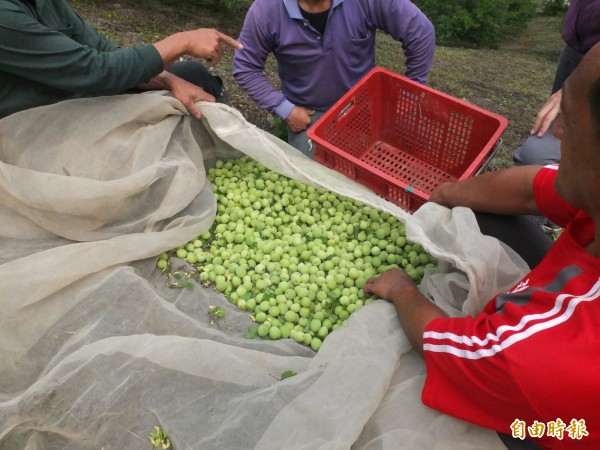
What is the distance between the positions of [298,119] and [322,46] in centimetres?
45

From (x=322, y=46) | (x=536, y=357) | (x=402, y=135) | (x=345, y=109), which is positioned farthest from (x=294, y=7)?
(x=536, y=357)

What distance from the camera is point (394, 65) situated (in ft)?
18.1

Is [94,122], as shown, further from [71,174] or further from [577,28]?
[577,28]

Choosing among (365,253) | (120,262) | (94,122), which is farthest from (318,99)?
(120,262)

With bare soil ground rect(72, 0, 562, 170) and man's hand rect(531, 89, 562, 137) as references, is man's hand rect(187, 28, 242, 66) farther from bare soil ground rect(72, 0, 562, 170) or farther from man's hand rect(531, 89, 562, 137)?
man's hand rect(531, 89, 562, 137)

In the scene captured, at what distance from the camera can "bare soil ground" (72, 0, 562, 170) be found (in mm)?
4172

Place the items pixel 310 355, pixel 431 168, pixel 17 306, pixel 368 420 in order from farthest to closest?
1. pixel 431 168
2. pixel 310 355
3. pixel 17 306
4. pixel 368 420

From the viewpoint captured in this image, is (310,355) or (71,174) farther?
(71,174)

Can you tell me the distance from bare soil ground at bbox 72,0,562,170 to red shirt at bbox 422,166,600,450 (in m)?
2.43

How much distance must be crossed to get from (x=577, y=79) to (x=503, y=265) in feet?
2.71

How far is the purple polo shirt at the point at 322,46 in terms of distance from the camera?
9.14ft

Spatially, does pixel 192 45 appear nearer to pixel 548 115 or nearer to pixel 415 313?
pixel 415 313

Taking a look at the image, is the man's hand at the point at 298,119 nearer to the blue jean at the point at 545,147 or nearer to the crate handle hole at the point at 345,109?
A: the crate handle hole at the point at 345,109

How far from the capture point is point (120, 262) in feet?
6.51
